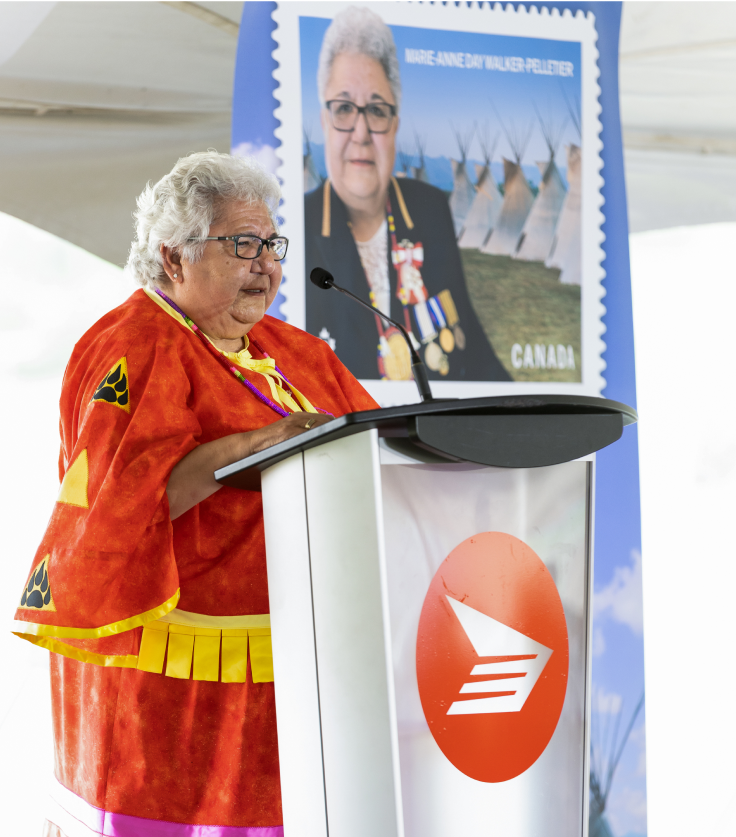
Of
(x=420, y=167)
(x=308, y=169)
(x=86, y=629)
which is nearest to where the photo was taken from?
(x=86, y=629)

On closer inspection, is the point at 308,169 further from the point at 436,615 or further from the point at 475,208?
the point at 436,615

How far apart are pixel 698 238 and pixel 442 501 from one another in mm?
2424

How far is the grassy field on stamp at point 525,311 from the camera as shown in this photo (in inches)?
91.4

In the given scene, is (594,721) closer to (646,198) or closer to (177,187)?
(646,198)

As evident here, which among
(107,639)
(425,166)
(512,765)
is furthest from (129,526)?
(425,166)

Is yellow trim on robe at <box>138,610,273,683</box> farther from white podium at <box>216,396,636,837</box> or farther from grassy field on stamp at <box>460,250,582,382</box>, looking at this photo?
grassy field on stamp at <box>460,250,582,382</box>

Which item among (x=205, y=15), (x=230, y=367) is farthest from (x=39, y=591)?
(x=205, y=15)

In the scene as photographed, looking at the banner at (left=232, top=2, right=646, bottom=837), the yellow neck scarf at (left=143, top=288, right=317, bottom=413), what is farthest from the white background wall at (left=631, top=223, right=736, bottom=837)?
the yellow neck scarf at (left=143, top=288, right=317, bottom=413)

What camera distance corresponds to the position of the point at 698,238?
285 centimetres

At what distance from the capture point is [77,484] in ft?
3.33

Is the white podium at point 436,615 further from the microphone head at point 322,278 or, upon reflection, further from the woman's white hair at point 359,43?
the woman's white hair at point 359,43

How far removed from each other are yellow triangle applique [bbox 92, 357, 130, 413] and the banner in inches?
42.6

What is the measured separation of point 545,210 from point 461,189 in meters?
0.26

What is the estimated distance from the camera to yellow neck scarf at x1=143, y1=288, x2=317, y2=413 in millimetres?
1219
